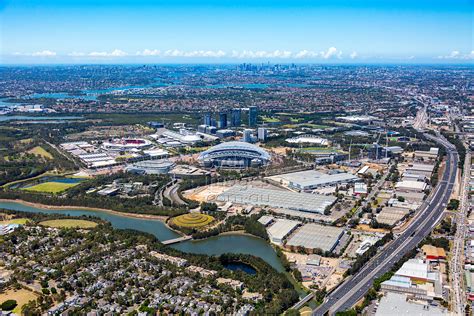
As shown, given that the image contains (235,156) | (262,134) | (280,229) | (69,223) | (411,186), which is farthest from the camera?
(262,134)

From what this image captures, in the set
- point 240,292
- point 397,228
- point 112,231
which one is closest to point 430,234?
point 397,228

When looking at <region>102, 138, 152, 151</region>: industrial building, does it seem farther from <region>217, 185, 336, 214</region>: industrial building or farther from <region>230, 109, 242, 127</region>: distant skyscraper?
<region>217, 185, 336, 214</region>: industrial building

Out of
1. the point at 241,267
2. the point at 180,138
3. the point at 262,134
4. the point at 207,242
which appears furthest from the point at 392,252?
the point at 180,138

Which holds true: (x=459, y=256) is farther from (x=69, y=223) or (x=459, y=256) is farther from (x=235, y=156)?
(x=235, y=156)

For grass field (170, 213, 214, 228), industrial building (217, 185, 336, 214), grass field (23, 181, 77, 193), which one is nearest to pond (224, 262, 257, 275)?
grass field (170, 213, 214, 228)

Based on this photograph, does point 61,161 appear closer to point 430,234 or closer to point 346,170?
point 346,170

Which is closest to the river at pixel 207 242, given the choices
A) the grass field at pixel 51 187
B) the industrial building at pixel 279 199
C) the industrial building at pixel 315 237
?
the industrial building at pixel 315 237
